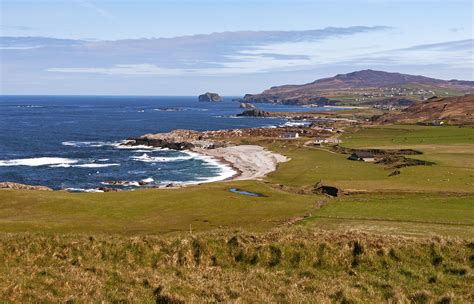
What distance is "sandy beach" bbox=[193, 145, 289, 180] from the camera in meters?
93.2

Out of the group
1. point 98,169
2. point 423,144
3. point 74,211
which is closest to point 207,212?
point 74,211

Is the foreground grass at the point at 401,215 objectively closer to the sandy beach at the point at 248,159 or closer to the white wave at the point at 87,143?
the sandy beach at the point at 248,159

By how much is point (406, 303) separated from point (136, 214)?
114 ft

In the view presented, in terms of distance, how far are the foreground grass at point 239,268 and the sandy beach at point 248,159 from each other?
64.7m

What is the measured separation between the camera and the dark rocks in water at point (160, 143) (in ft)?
471

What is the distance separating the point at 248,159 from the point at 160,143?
152 feet

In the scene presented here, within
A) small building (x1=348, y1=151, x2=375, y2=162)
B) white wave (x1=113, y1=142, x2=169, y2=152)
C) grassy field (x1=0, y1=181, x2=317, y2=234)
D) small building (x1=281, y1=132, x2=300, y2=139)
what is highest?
grassy field (x1=0, y1=181, x2=317, y2=234)

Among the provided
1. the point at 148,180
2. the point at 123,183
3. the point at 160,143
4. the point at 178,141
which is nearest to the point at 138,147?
the point at 160,143

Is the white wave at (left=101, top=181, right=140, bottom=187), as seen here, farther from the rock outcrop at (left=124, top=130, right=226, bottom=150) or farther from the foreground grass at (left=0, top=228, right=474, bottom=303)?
the foreground grass at (left=0, top=228, right=474, bottom=303)

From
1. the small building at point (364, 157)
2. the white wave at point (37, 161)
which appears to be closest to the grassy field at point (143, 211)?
the small building at point (364, 157)

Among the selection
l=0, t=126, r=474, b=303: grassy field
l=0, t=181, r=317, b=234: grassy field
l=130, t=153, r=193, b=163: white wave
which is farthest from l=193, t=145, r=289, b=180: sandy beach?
l=0, t=126, r=474, b=303: grassy field

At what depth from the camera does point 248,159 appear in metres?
113

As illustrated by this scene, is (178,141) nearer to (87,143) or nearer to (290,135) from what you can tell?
(87,143)

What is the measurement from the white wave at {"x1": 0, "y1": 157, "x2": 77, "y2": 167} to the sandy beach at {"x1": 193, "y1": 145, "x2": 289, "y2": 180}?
3735 centimetres
